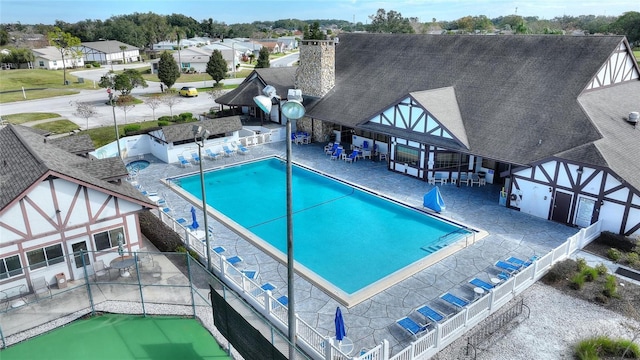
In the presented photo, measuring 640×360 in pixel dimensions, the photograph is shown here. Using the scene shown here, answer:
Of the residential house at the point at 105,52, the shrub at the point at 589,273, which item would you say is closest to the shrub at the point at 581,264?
the shrub at the point at 589,273

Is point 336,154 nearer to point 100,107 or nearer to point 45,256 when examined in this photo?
point 45,256

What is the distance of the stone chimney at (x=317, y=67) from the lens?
3056 cm

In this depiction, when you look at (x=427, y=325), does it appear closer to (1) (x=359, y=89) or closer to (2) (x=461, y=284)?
(2) (x=461, y=284)

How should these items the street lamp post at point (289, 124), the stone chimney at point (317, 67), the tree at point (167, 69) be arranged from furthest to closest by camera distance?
the tree at point (167, 69) → the stone chimney at point (317, 67) → the street lamp post at point (289, 124)

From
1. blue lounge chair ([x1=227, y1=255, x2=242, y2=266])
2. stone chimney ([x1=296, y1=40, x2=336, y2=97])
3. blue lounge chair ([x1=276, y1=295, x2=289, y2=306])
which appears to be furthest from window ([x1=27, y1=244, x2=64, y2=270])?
stone chimney ([x1=296, y1=40, x2=336, y2=97])

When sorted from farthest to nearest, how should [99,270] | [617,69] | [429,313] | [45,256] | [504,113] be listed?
[617,69] → [504,113] → [99,270] → [45,256] → [429,313]

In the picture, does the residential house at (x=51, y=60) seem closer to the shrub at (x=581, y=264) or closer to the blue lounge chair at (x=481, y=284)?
the blue lounge chair at (x=481, y=284)

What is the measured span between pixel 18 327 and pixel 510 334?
48.9ft

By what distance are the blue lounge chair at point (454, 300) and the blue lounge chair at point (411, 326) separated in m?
1.56

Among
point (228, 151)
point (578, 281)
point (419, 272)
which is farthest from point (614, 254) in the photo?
point (228, 151)

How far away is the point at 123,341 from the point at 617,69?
27.8 metres

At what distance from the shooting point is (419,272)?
51.3 feet

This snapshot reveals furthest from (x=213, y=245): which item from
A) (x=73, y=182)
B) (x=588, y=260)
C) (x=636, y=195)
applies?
(x=636, y=195)

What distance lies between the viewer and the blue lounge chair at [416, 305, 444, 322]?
496 inches
